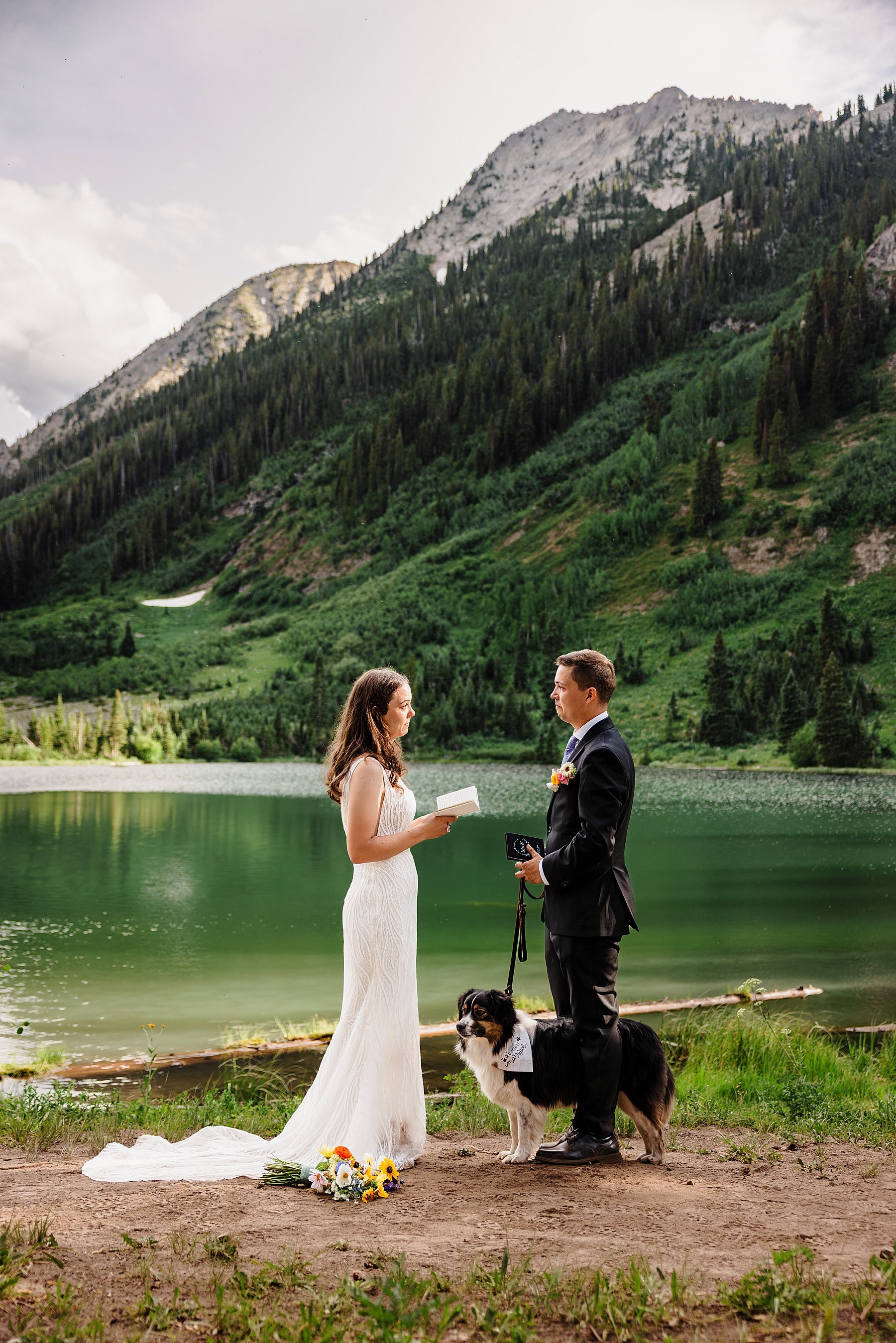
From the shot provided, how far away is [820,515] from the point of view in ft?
263

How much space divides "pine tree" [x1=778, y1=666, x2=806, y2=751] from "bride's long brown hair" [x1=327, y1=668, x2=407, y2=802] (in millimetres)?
60212

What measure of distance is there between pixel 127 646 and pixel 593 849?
115 metres

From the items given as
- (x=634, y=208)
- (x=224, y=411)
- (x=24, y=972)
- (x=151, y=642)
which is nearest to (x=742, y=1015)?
(x=24, y=972)

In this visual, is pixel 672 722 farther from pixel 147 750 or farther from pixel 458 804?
pixel 458 804

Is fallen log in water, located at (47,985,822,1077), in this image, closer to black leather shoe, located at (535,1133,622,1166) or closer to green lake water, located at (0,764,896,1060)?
green lake water, located at (0,764,896,1060)

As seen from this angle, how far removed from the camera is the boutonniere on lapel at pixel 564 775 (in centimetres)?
502

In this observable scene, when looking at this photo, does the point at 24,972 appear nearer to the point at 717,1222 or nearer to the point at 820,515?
the point at 717,1222

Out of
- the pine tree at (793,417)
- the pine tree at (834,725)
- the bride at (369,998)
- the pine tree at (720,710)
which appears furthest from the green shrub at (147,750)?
the bride at (369,998)

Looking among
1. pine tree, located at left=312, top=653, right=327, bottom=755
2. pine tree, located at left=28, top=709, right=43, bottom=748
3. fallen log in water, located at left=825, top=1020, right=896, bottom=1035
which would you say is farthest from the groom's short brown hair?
pine tree, located at left=28, top=709, right=43, bottom=748

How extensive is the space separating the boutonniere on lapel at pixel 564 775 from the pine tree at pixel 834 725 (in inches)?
2133

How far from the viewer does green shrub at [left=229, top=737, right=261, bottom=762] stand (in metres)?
79.4

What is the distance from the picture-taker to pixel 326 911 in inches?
801

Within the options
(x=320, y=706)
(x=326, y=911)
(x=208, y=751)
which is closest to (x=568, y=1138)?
(x=326, y=911)

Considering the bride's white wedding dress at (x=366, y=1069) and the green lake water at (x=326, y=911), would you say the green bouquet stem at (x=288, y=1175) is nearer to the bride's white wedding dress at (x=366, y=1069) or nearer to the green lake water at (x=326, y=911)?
the bride's white wedding dress at (x=366, y=1069)
